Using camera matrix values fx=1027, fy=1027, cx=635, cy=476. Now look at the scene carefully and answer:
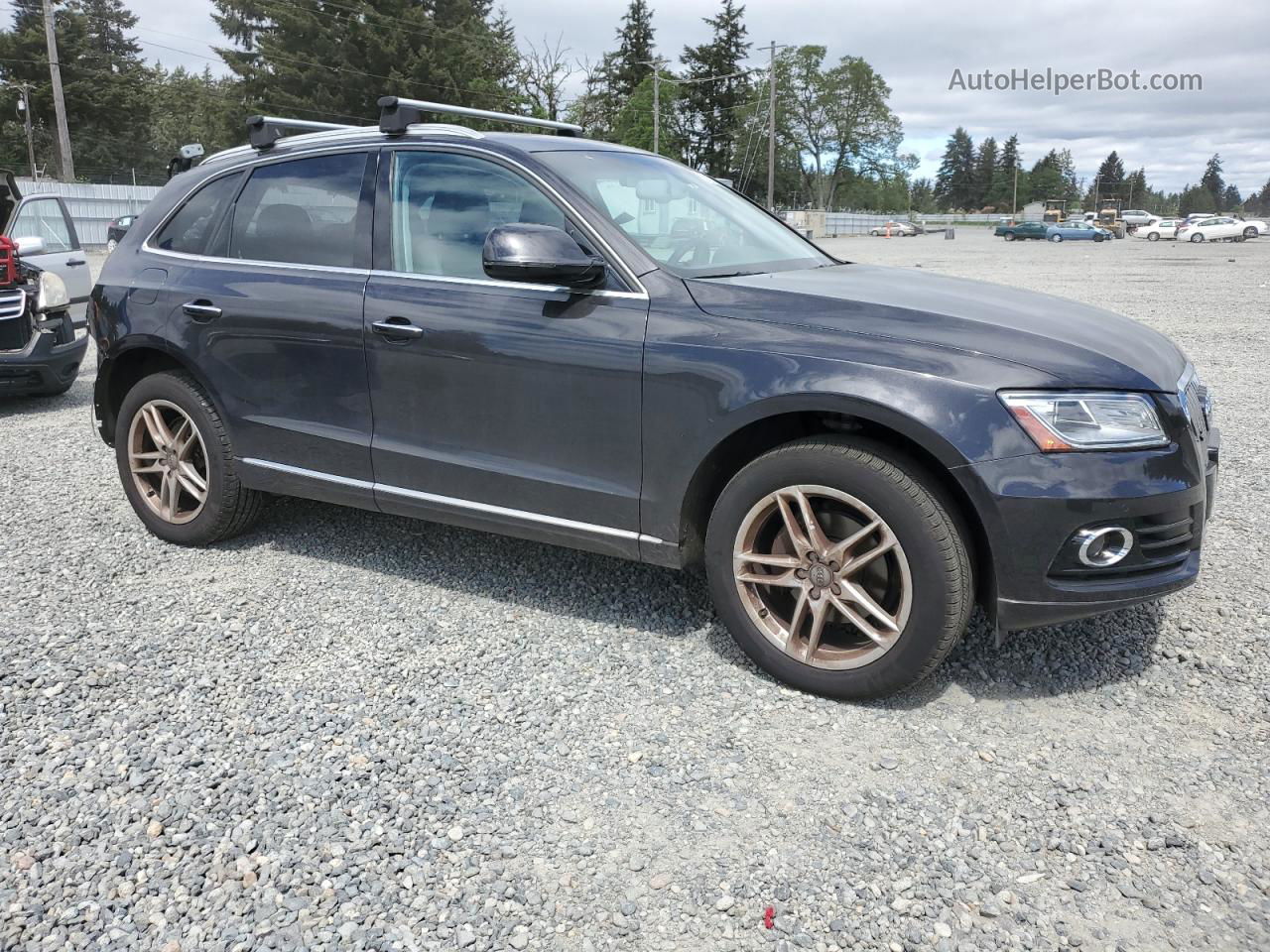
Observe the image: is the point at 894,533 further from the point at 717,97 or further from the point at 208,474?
the point at 717,97

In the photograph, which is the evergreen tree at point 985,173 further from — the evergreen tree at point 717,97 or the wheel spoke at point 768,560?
the wheel spoke at point 768,560

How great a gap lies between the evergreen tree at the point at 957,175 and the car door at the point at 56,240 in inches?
6266

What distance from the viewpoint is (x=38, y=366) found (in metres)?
8.12

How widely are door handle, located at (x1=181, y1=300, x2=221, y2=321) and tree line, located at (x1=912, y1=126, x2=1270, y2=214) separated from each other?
14265cm

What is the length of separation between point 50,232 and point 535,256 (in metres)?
8.38

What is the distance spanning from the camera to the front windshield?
147 inches

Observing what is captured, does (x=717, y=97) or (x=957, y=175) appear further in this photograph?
(x=957, y=175)

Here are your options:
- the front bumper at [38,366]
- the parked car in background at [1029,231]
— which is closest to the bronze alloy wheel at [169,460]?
the front bumper at [38,366]

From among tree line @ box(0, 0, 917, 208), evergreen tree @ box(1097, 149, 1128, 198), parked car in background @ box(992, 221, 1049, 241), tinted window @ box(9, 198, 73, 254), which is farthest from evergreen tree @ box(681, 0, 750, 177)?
evergreen tree @ box(1097, 149, 1128, 198)

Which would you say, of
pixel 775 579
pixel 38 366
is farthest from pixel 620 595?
pixel 38 366

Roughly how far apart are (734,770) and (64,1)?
7538 cm

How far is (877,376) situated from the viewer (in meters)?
3.05

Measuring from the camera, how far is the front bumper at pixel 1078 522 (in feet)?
9.53

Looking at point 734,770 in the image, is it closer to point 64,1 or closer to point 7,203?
point 7,203
